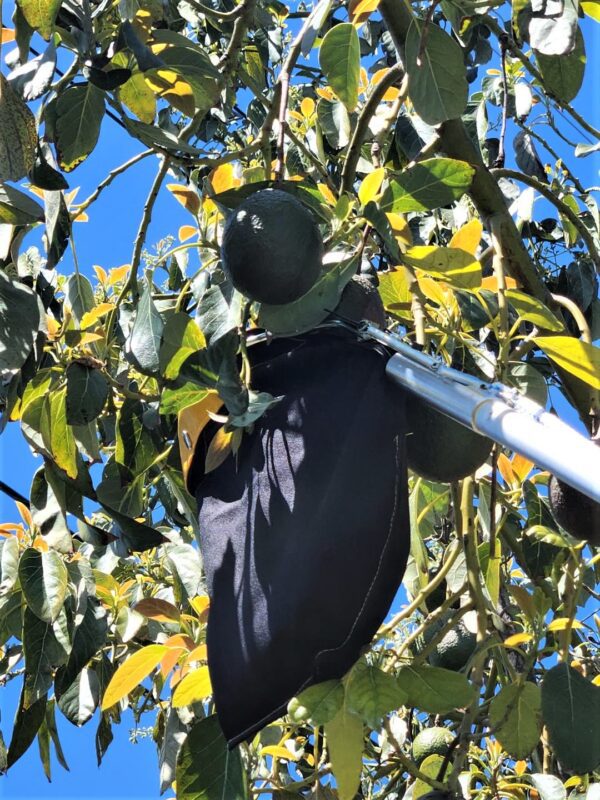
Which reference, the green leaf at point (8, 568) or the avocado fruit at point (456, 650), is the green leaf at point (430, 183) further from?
the avocado fruit at point (456, 650)

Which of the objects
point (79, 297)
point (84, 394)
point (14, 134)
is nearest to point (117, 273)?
point (79, 297)

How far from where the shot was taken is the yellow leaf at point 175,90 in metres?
1.16

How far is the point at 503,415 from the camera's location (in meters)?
0.75

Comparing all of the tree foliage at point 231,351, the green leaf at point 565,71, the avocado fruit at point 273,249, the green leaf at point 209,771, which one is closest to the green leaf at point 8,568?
the tree foliage at point 231,351

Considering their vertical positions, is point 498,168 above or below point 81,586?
above

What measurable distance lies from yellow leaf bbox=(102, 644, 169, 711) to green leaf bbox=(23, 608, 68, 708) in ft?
0.25

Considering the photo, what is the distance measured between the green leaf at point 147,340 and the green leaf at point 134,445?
231 millimetres

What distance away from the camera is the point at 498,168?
4.54 feet

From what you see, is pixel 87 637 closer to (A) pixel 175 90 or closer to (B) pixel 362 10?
(A) pixel 175 90

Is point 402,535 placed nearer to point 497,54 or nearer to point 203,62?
point 203,62

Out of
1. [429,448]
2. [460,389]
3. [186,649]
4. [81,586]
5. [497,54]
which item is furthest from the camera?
[497,54]

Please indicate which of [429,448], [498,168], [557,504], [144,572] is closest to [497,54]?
[498,168]

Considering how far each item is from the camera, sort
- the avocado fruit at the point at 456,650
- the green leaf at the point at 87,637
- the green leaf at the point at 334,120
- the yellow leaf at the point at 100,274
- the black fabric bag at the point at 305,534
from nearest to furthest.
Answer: the black fabric bag at the point at 305,534, the green leaf at the point at 87,637, the green leaf at the point at 334,120, the avocado fruit at the point at 456,650, the yellow leaf at the point at 100,274

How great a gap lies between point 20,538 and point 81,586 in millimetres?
195
